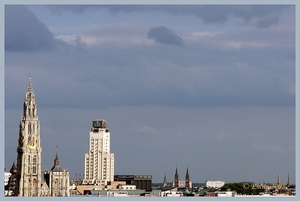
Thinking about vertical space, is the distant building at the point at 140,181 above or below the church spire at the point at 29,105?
below

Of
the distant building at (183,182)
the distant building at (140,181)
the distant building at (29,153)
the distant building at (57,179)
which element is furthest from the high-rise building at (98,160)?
the distant building at (29,153)

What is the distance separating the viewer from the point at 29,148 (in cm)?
12925

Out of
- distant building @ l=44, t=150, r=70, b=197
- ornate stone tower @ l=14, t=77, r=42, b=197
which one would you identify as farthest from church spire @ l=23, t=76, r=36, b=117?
distant building @ l=44, t=150, r=70, b=197

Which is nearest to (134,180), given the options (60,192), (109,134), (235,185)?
(109,134)

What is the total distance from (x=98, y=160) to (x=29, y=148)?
31.9 m

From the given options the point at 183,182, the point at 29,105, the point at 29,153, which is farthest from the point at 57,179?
the point at 183,182

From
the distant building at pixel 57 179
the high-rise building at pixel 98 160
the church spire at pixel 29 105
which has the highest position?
the church spire at pixel 29 105

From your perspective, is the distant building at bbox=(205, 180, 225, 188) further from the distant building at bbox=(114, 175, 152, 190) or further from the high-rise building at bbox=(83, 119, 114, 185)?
the high-rise building at bbox=(83, 119, 114, 185)

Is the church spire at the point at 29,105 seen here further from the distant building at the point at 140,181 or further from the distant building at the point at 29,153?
the distant building at the point at 140,181

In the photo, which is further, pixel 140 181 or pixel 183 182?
pixel 183 182

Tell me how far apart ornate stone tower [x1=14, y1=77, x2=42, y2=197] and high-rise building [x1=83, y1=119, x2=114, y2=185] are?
88.5 ft

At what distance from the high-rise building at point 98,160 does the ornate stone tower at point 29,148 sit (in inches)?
1062

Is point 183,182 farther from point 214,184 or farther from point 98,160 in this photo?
point 98,160

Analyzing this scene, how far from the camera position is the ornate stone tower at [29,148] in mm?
128750
